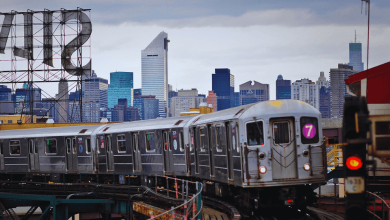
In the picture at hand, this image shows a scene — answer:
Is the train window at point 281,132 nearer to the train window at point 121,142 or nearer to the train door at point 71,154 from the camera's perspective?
the train window at point 121,142

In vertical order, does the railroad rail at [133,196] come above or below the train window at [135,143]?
below

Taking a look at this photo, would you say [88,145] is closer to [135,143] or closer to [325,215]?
[135,143]

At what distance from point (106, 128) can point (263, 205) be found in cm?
1370

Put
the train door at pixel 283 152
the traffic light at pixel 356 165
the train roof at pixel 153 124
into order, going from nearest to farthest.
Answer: the traffic light at pixel 356 165 < the train door at pixel 283 152 < the train roof at pixel 153 124

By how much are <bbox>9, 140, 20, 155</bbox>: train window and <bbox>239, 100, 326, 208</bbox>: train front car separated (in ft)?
66.1

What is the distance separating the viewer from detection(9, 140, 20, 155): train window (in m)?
30.4

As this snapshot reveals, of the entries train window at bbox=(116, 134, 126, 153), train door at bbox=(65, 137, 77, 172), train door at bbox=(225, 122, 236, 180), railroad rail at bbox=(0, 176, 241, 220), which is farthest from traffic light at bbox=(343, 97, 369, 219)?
train door at bbox=(65, 137, 77, 172)

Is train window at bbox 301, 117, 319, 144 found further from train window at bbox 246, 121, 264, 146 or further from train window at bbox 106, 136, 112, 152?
train window at bbox 106, 136, 112, 152

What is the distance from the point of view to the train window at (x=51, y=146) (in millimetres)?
28344

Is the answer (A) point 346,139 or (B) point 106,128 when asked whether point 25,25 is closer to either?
(B) point 106,128

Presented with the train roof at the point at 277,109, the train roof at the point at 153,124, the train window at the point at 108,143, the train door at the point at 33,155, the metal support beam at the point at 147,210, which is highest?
the train roof at the point at 277,109

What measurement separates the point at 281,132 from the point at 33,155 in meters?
19.6

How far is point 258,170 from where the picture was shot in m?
14.0

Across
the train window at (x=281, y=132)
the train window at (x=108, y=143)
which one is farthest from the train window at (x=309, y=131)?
the train window at (x=108, y=143)
